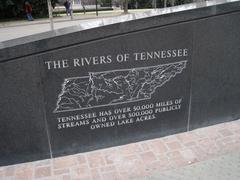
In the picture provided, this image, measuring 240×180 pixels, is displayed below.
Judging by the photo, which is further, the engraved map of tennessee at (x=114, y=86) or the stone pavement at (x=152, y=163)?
the engraved map of tennessee at (x=114, y=86)

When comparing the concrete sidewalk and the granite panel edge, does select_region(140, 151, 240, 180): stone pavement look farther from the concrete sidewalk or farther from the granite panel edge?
the concrete sidewalk

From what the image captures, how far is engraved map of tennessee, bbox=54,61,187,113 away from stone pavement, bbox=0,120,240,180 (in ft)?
2.26

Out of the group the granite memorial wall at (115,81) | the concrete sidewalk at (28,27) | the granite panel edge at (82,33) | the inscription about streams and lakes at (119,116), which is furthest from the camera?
the concrete sidewalk at (28,27)

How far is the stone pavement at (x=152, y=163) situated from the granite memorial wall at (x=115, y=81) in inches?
6.5

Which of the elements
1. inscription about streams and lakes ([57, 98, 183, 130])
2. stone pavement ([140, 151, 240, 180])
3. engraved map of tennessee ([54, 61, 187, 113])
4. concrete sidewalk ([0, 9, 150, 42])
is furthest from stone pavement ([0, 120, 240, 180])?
concrete sidewalk ([0, 9, 150, 42])

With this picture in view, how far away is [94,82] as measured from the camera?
3.70m

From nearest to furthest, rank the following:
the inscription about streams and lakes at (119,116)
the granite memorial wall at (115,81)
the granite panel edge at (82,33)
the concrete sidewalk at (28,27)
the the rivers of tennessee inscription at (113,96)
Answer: the granite panel edge at (82,33), the granite memorial wall at (115,81), the the rivers of tennessee inscription at (113,96), the inscription about streams and lakes at (119,116), the concrete sidewalk at (28,27)

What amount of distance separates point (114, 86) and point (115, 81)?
0.07m

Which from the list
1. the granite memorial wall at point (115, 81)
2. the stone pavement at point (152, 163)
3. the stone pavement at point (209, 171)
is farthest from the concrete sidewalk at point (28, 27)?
the stone pavement at point (209, 171)

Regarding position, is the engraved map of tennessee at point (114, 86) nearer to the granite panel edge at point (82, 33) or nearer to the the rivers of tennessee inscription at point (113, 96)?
the the rivers of tennessee inscription at point (113, 96)

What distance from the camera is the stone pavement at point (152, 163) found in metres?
3.41

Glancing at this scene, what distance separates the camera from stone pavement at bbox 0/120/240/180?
134 inches

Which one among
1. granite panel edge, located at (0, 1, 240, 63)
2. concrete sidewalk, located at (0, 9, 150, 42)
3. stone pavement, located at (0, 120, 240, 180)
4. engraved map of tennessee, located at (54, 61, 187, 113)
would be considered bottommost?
stone pavement, located at (0, 120, 240, 180)

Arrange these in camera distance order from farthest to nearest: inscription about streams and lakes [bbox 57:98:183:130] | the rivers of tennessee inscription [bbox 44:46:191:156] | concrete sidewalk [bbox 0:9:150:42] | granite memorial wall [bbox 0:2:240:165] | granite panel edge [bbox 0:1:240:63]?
concrete sidewalk [bbox 0:9:150:42] → inscription about streams and lakes [bbox 57:98:183:130] → the rivers of tennessee inscription [bbox 44:46:191:156] → granite memorial wall [bbox 0:2:240:165] → granite panel edge [bbox 0:1:240:63]
